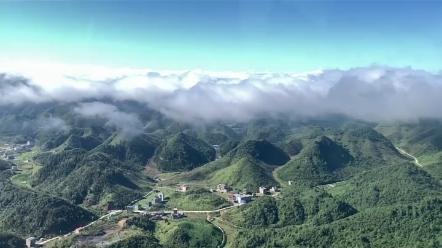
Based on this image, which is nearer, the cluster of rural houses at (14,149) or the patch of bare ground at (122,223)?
the patch of bare ground at (122,223)

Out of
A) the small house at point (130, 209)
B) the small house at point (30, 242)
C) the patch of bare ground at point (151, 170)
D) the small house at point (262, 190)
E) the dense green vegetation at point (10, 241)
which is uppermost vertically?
the dense green vegetation at point (10, 241)

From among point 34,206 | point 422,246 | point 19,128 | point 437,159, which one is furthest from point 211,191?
point 19,128

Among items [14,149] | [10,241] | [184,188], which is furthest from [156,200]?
[14,149]

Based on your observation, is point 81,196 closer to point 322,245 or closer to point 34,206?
point 34,206

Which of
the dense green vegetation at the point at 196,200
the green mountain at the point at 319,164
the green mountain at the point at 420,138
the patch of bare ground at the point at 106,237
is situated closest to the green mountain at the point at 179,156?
the green mountain at the point at 319,164

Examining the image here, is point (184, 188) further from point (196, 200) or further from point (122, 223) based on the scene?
point (122, 223)

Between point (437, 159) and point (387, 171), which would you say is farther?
point (437, 159)

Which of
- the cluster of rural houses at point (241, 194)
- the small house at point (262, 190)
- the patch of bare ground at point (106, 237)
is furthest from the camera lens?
the small house at point (262, 190)


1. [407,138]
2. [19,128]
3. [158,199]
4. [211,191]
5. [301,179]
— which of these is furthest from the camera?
[19,128]

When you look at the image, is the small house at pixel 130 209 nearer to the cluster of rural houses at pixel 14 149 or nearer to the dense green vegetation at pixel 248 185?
the dense green vegetation at pixel 248 185
